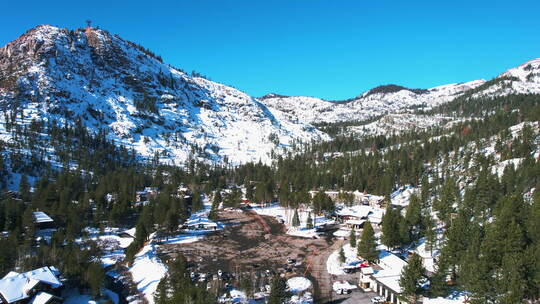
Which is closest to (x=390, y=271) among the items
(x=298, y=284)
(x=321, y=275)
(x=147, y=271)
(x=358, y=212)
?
(x=321, y=275)

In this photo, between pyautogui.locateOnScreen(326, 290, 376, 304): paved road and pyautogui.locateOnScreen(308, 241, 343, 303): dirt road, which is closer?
pyautogui.locateOnScreen(326, 290, 376, 304): paved road

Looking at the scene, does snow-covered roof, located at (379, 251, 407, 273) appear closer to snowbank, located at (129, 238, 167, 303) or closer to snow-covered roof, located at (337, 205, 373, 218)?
snow-covered roof, located at (337, 205, 373, 218)

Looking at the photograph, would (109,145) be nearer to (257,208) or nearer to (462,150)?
→ (257,208)

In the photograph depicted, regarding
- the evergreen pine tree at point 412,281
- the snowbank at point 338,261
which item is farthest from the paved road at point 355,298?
the snowbank at point 338,261

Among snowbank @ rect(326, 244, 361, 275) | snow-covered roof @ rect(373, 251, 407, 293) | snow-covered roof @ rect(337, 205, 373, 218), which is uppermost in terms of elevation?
snow-covered roof @ rect(337, 205, 373, 218)

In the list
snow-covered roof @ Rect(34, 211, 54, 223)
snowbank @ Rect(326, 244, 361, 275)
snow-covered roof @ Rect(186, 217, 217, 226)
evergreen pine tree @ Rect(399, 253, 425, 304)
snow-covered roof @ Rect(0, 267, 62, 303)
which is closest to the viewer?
snow-covered roof @ Rect(0, 267, 62, 303)

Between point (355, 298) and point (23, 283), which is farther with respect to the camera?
point (355, 298)

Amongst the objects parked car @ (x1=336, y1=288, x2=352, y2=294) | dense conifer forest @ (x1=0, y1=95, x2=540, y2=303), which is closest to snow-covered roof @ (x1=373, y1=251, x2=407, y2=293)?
dense conifer forest @ (x1=0, y1=95, x2=540, y2=303)

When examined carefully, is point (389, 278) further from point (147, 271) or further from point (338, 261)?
point (147, 271)

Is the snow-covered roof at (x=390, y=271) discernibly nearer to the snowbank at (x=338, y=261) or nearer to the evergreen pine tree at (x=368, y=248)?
the evergreen pine tree at (x=368, y=248)
